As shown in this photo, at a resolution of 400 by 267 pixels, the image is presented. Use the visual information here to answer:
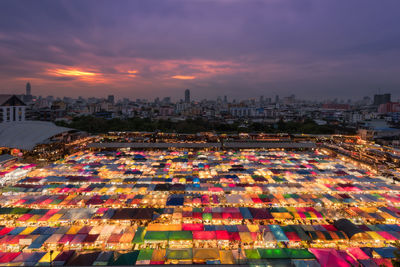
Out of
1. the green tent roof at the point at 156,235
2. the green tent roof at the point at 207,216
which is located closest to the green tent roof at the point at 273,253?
the green tent roof at the point at 207,216

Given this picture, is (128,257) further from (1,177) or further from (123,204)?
(1,177)

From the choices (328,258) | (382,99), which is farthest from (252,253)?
(382,99)

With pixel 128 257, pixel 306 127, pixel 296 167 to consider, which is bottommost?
pixel 128 257

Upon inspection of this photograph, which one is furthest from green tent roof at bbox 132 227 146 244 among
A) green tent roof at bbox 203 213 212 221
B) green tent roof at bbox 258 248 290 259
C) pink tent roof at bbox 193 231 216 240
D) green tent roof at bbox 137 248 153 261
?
green tent roof at bbox 258 248 290 259

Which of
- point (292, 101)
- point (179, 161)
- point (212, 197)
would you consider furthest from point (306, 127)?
point (292, 101)

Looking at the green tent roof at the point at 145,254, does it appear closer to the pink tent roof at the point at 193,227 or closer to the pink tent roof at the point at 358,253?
the pink tent roof at the point at 193,227

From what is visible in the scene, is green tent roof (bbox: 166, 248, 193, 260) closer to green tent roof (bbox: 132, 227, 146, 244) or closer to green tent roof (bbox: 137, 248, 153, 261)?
green tent roof (bbox: 137, 248, 153, 261)

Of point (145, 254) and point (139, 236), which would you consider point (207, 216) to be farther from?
point (145, 254)
